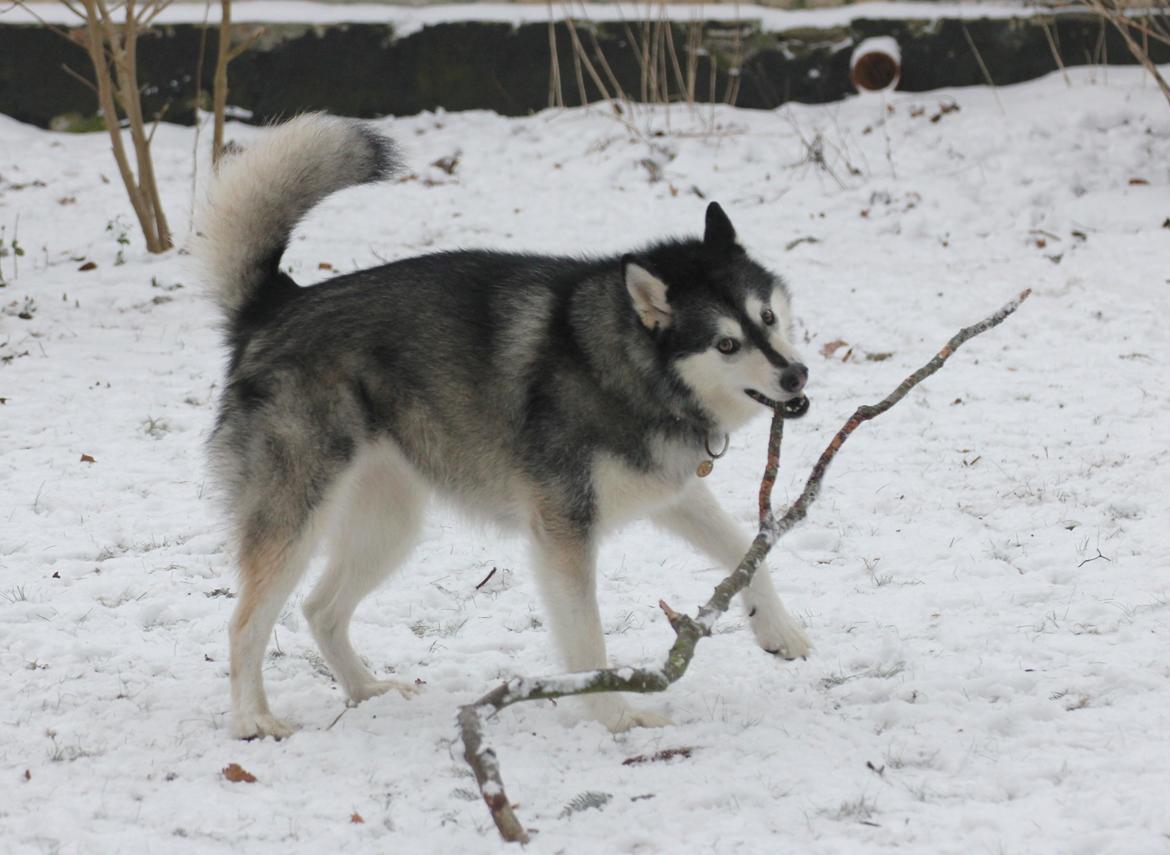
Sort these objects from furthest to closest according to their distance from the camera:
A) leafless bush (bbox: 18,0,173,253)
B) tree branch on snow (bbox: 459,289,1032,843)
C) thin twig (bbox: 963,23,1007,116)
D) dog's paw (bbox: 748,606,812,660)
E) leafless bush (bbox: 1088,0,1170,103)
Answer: thin twig (bbox: 963,23,1007,116), leafless bush (bbox: 1088,0,1170,103), leafless bush (bbox: 18,0,173,253), dog's paw (bbox: 748,606,812,660), tree branch on snow (bbox: 459,289,1032,843)

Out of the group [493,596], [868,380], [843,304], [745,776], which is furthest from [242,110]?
[745,776]

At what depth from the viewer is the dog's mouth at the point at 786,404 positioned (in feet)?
12.2

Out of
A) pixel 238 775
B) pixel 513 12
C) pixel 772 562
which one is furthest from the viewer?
pixel 513 12

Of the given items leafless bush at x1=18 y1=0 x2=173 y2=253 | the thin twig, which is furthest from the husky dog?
the thin twig

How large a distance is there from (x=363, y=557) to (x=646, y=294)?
1335 mm

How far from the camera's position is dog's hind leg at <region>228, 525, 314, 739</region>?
3.77 m

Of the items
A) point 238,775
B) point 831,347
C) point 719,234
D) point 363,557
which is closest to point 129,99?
point 831,347

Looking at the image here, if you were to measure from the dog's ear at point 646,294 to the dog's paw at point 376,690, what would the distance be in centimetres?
143

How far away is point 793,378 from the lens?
3.53 meters

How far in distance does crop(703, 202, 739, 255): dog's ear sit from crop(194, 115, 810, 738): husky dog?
0.01 meters

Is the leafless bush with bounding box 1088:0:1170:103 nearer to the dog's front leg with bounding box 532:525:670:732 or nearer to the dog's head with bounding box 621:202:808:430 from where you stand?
the dog's head with bounding box 621:202:808:430

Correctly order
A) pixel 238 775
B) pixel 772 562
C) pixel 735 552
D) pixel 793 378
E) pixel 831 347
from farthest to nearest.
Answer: pixel 831 347 → pixel 772 562 → pixel 735 552 → pixel 793 378 → pixel 238 775

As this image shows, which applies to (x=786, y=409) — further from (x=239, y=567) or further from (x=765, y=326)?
(x=239, y=567)

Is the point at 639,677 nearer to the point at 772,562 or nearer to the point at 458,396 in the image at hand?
the point at 458,396
